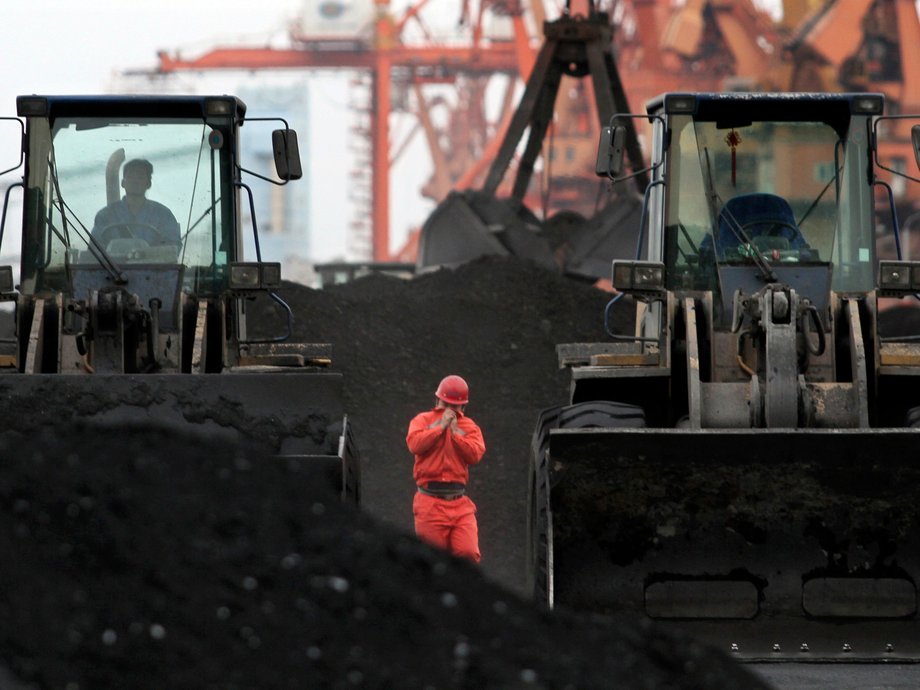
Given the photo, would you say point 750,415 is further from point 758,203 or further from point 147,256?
point 147,256

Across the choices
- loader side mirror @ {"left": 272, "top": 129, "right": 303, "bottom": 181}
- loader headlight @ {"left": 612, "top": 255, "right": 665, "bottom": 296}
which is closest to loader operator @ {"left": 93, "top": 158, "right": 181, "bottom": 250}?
loader side mirror @ {"left": 272, "top": 129, "right": 303, "bottom": 181}

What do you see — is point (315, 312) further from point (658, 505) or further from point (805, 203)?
point (658, 505)

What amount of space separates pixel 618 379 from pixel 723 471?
4.24 ft

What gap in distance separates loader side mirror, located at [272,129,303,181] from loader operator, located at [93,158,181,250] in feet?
2.51

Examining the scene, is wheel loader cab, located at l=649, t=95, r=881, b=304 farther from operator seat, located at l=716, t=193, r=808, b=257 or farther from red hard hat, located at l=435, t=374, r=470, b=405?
red hard hat, located at l=435, t=374, r=470, b=405

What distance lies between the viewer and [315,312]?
16922 millimetres

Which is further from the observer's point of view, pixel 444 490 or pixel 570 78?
pixel 570 78

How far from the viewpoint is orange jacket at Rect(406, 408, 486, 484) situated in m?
9.49

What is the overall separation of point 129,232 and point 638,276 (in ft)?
9.26

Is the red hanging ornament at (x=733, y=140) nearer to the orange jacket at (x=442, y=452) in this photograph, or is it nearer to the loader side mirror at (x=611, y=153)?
the loader side mirror at (x=611, y=153)

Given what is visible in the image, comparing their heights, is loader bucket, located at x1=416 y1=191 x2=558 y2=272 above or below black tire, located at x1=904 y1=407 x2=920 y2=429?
above

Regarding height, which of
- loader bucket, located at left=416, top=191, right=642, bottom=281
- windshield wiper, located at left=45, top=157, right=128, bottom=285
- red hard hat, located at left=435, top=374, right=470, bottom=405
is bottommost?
red hard hat, located at left=435, top=374, right=470, bottom=405

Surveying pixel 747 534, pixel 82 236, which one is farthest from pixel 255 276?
pixel 747 534

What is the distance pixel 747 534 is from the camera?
26.2 ft
